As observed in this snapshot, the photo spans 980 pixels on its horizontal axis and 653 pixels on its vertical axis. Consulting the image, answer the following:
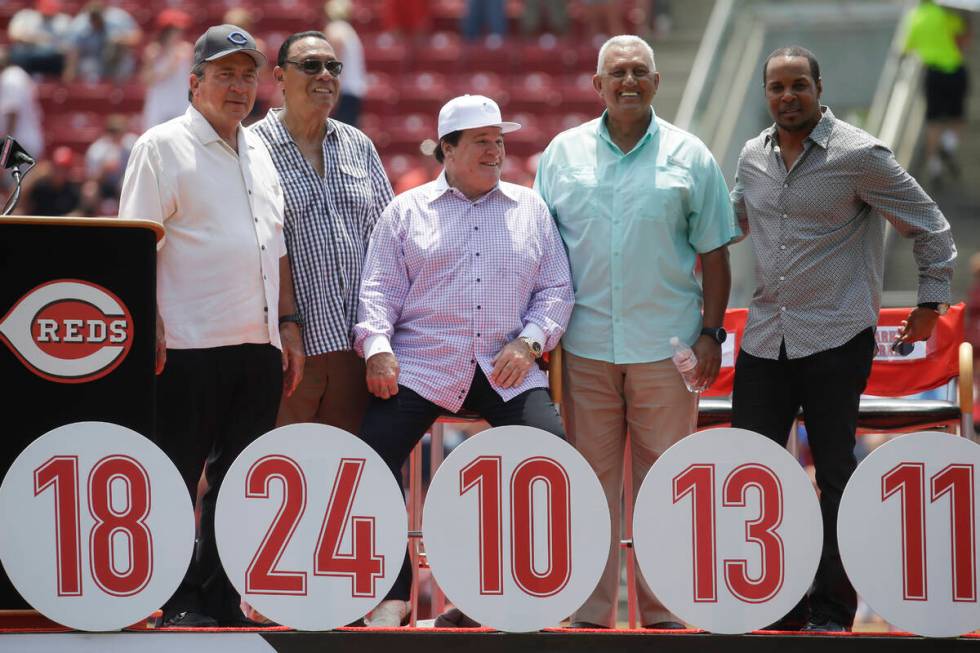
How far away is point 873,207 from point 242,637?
2.39m

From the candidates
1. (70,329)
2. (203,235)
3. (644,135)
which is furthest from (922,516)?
(70,329)

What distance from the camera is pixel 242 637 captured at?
4.02 m

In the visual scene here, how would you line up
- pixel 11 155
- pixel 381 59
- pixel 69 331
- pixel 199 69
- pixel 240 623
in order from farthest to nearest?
pixel 381 59 → pixel 199 69 → pixel 240 623 → pixel 11 155 → pixel 69 331

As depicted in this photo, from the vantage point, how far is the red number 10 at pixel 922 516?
399cm

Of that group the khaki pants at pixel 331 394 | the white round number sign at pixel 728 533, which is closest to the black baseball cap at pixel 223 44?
the khaki pants at pixel 331 394

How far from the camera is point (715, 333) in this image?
494 centimetres

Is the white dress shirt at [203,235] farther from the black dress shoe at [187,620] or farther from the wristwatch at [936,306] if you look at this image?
the wristwatch at [936,306]

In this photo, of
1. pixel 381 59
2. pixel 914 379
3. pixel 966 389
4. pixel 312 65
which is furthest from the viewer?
pixel 381 59

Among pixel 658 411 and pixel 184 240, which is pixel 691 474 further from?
pixel 184 240

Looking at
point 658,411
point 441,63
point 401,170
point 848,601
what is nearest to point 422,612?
point 658,411

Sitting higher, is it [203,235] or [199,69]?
[199,69]

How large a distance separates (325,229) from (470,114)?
2.10ft

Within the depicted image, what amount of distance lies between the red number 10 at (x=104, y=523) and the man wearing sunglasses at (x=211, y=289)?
1.59ft

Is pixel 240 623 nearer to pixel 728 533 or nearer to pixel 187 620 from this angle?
pixel 187 620
